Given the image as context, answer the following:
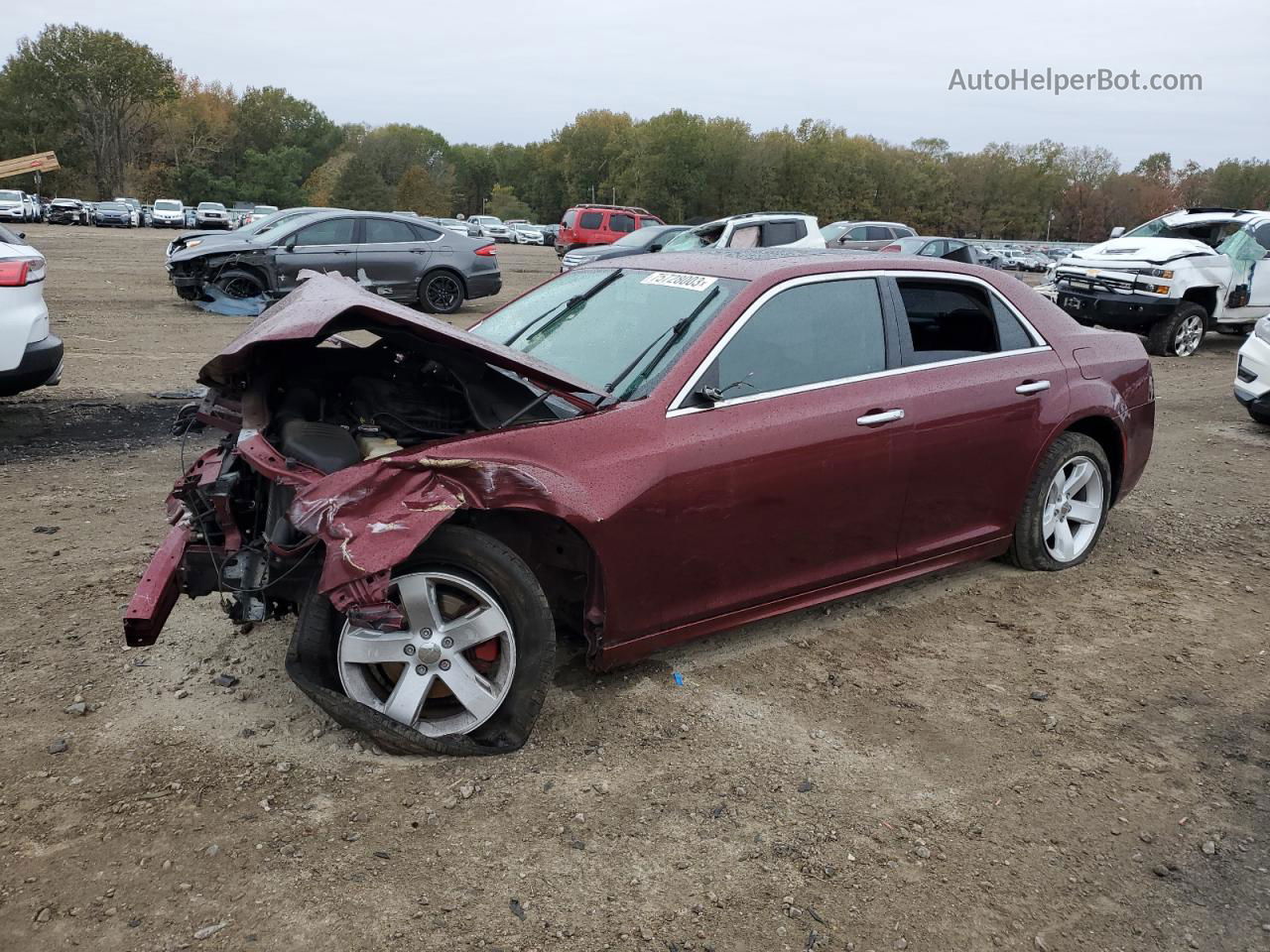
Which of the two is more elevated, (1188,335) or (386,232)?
(386,232)

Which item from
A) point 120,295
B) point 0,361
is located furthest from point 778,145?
point 0,361

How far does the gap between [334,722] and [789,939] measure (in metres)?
1.77

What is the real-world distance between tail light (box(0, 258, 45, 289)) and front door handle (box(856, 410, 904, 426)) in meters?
5.79

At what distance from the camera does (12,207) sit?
4362 centimetres

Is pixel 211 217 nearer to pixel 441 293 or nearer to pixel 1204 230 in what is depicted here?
pixel 441 293

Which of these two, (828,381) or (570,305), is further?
(570,305)

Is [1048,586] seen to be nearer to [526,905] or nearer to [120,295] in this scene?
[526,905]

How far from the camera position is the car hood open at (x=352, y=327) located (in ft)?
10.3

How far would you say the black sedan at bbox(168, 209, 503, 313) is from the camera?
1360cm

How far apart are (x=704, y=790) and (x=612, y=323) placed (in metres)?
1.97

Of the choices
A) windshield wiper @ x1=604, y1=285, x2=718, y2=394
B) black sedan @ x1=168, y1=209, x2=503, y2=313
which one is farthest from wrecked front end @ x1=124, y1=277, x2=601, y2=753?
black sedan @ x1=168, y1=209, x2=503, y2=313

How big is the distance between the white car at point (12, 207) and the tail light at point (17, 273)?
1738 inches

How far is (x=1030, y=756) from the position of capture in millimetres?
3430

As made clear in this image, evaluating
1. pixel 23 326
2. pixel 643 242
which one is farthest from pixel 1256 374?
pixel 643 242
